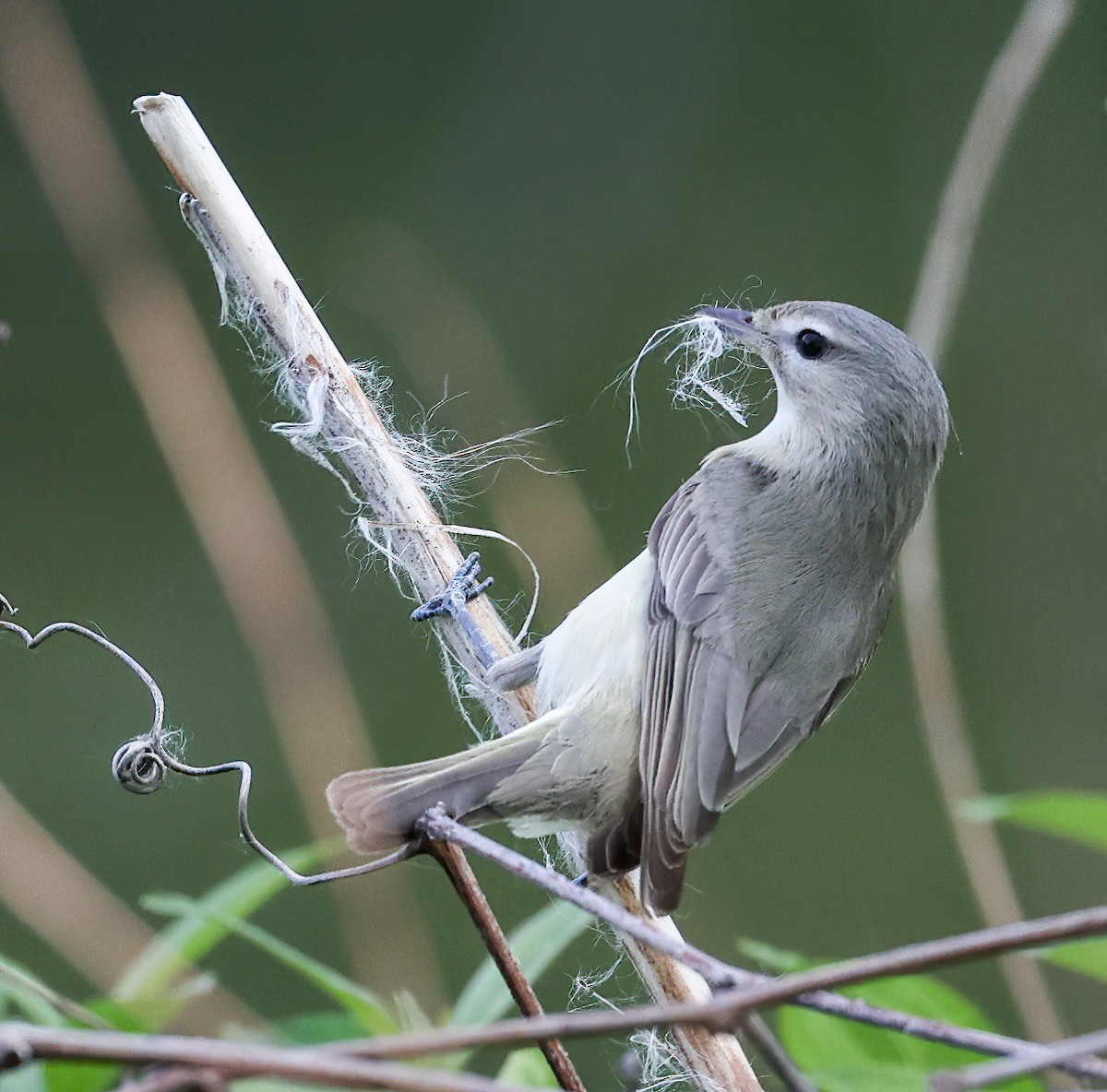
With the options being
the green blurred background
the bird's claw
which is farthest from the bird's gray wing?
the green blurred background

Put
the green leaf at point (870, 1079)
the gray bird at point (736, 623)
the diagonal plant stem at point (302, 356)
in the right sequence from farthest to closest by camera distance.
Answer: the gray bird at point (736, 623), the diagonal plant stem at point (302, 356), the green leaf at point (870, 1079)

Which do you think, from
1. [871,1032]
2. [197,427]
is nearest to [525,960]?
[871,1032]

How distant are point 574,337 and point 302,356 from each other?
2.37 m

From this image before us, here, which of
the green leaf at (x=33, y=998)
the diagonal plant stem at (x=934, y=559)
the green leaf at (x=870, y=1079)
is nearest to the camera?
the green leaf at (x=33, y=998)

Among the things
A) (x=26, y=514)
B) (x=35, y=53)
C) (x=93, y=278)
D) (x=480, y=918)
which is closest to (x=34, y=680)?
(x=26, y=514)

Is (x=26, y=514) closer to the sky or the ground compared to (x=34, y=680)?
closer to the sky

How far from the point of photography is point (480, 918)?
3.07 feet

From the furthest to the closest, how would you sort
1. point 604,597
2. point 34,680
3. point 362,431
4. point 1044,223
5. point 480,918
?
point 1044,223, point 34,680, point 604,597, point 362,431, point 480,918

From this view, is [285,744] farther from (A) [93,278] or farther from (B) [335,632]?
(A) [93,278]

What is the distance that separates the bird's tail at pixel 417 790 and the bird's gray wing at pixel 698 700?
170 mm

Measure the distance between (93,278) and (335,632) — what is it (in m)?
1.19

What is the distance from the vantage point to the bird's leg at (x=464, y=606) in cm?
160

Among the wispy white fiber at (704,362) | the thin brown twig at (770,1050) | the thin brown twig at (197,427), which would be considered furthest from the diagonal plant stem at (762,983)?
the thin brown twig at (197,427)

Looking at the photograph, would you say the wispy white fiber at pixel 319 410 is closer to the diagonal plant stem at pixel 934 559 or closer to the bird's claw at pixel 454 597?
the bird's claw at pixel 454 597
